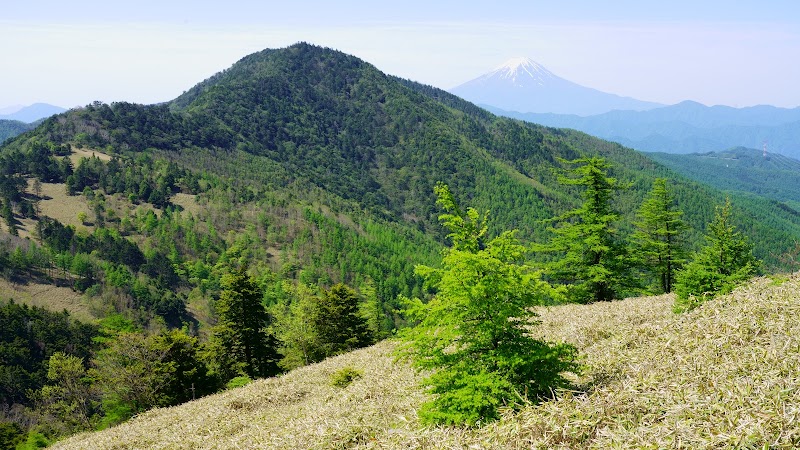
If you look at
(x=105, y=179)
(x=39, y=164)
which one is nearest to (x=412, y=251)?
(x=105, y=179)

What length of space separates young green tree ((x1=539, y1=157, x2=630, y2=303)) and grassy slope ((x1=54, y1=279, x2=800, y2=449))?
9.31 metres

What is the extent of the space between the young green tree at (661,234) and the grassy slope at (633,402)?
644 inches

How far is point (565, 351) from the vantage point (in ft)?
30.5

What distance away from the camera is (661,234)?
112 feet

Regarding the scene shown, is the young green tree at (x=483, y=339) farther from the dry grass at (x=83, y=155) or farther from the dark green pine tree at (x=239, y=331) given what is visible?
the dry grass at (x=83, y=155)

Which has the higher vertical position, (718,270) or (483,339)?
(483,339)

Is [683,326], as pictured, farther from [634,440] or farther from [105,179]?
[105,179]

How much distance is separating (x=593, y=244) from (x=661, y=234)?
30.7 feet

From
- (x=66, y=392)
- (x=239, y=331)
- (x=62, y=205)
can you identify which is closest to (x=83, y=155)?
(x=62, y=205)

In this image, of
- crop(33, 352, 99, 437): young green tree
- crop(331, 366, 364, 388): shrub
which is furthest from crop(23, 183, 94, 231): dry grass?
crop(331, 366, 364, 388): shrub

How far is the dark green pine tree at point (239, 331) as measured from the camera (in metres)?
40.8

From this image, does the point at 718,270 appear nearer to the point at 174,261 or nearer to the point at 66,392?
the point at 66,392

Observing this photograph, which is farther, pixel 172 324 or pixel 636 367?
pixel 172 324

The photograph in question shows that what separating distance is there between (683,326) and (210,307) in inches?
4348
